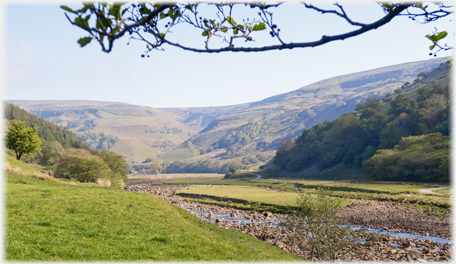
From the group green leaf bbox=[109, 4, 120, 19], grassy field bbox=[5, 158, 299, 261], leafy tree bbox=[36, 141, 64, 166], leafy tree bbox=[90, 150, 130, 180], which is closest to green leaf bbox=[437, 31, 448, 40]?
green leaf bbox=[109, 4, 120, 19]

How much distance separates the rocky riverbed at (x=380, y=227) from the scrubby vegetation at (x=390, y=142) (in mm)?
32927

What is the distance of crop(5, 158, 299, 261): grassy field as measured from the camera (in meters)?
10.9

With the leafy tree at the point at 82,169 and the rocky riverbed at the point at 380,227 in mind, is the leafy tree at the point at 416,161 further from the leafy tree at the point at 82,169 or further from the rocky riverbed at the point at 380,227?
the leafy tree at the point at 82,169

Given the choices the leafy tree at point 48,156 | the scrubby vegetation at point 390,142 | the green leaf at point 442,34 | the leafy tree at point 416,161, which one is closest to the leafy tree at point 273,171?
the scrubby vegetation at point 390,142

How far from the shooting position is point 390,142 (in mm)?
103000

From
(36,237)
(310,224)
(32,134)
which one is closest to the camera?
(36,237)

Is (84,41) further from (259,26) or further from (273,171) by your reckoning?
(273,171)

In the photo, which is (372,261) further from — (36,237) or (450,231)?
(36,237)

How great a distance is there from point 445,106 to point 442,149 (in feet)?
99.3

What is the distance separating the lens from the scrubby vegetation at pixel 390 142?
244ft

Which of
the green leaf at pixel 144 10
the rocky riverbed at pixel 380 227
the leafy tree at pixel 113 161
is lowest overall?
the rocky riverbed at pixel 380 227

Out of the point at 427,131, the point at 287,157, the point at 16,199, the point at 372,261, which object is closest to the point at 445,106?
the point at 427,131

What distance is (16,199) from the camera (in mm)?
17922

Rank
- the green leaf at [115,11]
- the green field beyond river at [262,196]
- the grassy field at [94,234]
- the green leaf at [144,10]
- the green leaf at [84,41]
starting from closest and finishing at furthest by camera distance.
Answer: the green leaf at [84,41] < the green leaf at [115,11] < the green leaf at [144,10] < the grassy field at [94,234] < the green field beyond river at [262,196]
